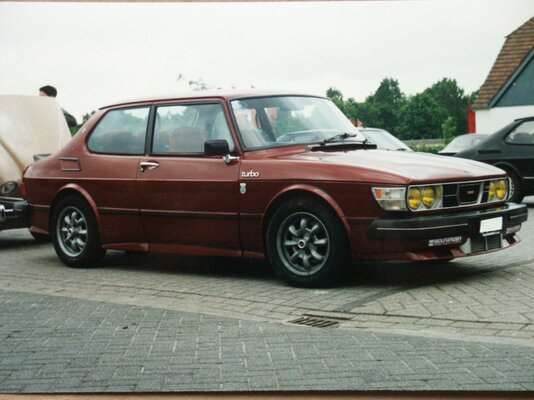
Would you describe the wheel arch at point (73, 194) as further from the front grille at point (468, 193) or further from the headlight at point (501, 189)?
the headlight at point (501, 189)

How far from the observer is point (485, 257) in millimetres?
8719

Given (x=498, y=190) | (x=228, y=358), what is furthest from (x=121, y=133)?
(x=228, y=358)

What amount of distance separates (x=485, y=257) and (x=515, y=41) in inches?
116

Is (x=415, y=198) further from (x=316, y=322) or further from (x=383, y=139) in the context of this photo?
(x=383, y=139)

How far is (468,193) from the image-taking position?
7305mm


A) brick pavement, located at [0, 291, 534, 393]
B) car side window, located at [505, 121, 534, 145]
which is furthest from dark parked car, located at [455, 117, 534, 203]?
brick pavement, located at [0, 291, 534, 393]

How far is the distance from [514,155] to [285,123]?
291 inches

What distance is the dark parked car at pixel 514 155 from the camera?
14.3m

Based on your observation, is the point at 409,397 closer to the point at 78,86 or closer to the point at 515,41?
the point at 515,41

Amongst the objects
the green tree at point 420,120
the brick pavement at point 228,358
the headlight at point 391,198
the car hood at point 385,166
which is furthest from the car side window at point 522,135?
the brick pavement at point 228,358

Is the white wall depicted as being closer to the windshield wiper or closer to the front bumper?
the windshield wiper

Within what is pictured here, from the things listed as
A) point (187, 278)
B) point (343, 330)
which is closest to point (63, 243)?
point (187, 278)

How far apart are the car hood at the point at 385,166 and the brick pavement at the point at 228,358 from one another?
1.46m


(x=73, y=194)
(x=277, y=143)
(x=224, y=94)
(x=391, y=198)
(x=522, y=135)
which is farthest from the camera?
(x=522, y=135)
